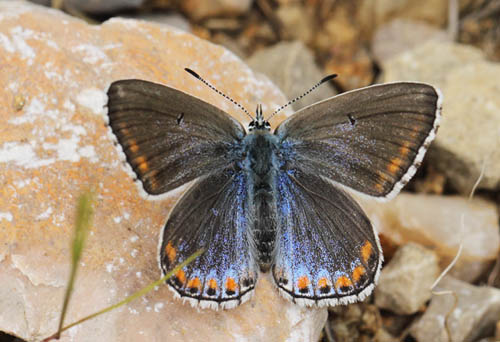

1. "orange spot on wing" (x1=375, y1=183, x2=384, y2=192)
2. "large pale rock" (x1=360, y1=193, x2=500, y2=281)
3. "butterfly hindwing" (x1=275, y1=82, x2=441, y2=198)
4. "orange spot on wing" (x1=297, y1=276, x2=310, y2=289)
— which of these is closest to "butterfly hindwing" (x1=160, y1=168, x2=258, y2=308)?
"orange spot on wing" (x1=297, y1=276, x2=310, y2=289)

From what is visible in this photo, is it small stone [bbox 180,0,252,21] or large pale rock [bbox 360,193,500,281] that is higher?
small stone [bbox 180,0,252,21]

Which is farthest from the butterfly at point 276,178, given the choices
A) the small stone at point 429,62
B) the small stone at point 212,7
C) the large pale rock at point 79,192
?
the small stone at point 212,7

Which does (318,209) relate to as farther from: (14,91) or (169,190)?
(14,91)

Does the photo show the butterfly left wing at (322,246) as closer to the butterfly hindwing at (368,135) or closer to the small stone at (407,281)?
the butterfly hindwing at (368,135)

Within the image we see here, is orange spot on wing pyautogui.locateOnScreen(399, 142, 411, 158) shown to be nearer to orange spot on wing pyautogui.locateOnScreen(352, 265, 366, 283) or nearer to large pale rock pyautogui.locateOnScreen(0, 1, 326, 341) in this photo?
orange spot on wing pyautogui.locateOnScreen(352, 265, 366, 283)

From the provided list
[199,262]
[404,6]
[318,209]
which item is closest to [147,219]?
[199,262]
